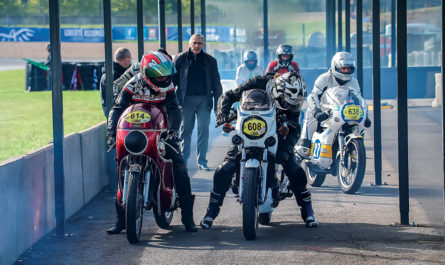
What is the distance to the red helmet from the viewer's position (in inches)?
322

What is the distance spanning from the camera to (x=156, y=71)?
8.18 meters

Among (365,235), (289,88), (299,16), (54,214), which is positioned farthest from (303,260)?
(299,16)

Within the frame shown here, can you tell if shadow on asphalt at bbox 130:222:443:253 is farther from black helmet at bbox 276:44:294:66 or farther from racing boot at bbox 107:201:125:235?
black helmet at bbox 276:44:294:66

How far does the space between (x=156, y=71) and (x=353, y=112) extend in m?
3.68

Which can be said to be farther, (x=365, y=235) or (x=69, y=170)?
(x=69, y=170)

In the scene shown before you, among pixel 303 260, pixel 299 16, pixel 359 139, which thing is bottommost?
pixel 303 260

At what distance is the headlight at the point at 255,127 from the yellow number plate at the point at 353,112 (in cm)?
334

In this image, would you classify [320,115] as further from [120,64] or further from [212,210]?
[212,210]

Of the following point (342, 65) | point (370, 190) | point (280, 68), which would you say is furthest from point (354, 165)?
point (280, 68)

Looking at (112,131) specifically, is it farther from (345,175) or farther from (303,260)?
(345,175)

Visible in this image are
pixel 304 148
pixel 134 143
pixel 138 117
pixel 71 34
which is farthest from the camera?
pixel 71 34

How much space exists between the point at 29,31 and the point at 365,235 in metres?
56.0

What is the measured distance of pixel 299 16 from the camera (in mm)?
43312

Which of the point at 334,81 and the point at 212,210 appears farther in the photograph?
the point at 334,81
